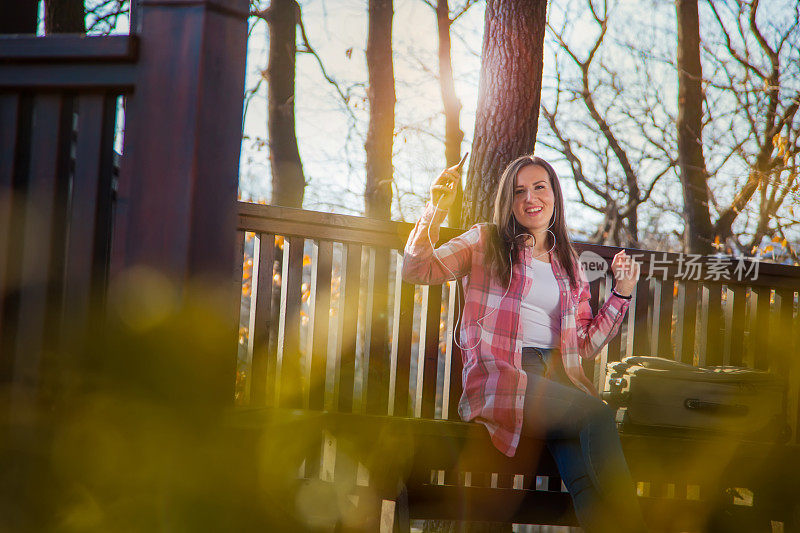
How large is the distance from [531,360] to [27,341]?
5.51 feet

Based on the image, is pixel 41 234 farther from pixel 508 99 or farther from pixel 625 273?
pixel 508 99

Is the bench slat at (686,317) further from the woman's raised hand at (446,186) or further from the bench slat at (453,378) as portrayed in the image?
the woman's raised hand at (446,186)

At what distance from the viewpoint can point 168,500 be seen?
4.18 feet

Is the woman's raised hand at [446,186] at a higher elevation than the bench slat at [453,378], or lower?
higher

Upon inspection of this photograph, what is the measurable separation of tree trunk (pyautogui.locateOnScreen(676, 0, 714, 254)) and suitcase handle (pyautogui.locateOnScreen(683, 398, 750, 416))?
20.9 feet

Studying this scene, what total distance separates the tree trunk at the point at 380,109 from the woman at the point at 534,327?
5.63m

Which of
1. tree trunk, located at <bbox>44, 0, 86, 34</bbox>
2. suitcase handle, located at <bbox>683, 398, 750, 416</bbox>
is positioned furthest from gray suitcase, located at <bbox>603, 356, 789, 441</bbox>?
tree trunk, located at <bbox>44, 0, 86, 34</bbox>

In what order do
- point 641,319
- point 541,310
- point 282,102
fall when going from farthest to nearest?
1. point 282,102
2. point 641,319
3. point 541,310

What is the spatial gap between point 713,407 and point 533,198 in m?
1.14

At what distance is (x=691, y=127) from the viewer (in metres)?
8.84

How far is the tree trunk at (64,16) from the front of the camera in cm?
473

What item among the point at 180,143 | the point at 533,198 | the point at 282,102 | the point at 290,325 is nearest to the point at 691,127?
the point at 282,102

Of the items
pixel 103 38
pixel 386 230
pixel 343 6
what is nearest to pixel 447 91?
pixel 343 6

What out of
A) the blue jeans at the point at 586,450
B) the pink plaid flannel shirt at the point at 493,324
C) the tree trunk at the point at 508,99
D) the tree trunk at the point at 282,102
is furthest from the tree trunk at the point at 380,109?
the blue jeans at the point at 586,450
